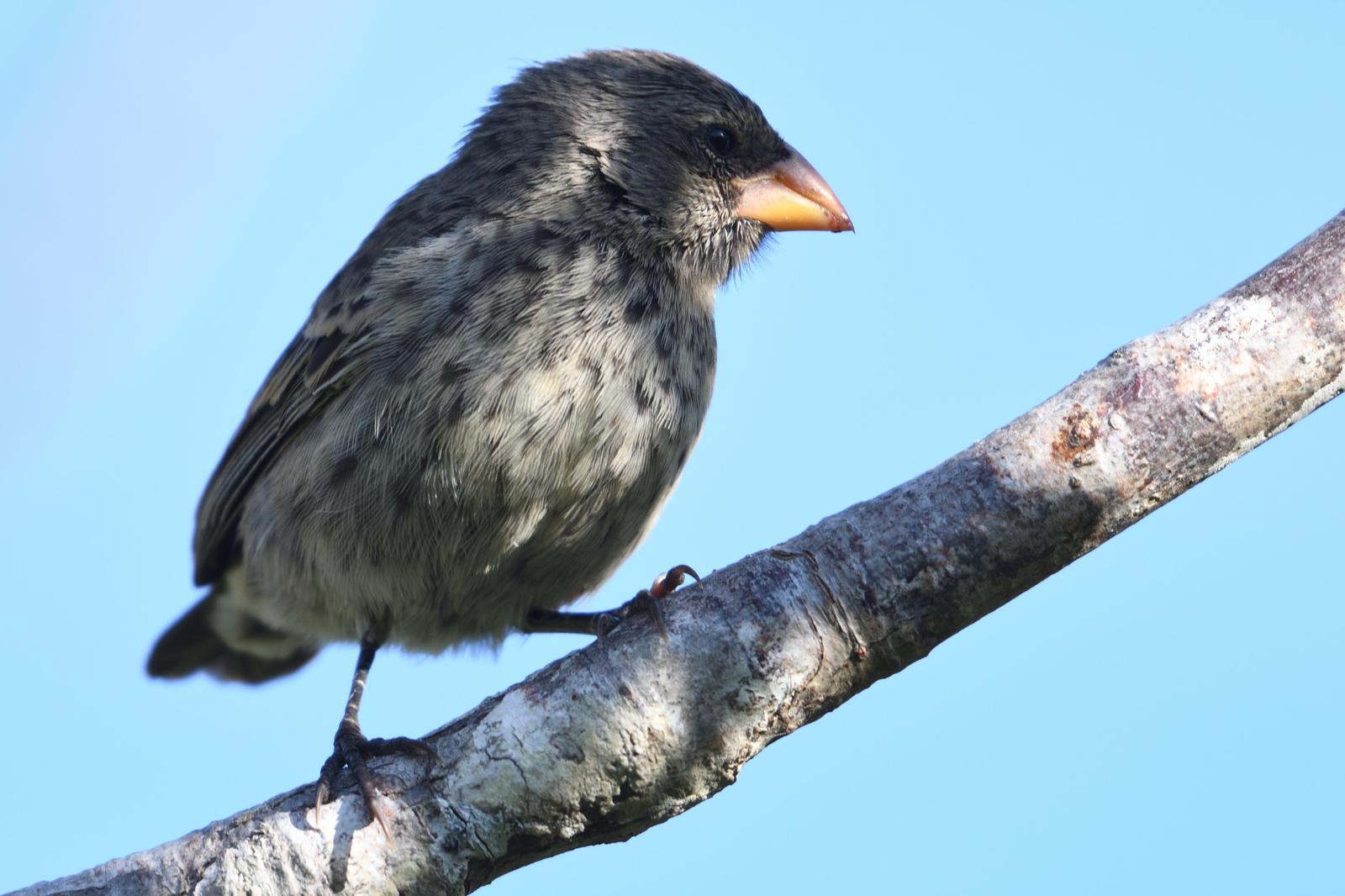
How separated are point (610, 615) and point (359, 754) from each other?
2.59ft

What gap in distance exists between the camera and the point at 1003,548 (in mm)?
3047

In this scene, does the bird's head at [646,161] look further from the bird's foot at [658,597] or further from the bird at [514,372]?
the bird's foot at [658,597]

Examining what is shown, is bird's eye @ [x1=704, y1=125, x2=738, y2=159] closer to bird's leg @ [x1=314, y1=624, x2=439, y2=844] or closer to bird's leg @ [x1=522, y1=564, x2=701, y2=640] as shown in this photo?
bird's leg @ [x1=522, y1=564, x2=701, y2=640]

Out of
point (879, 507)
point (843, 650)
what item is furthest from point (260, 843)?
point (879, 507)

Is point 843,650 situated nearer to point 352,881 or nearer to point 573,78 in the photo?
point 352,881

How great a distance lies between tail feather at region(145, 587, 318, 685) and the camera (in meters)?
5.55

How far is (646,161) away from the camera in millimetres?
4531

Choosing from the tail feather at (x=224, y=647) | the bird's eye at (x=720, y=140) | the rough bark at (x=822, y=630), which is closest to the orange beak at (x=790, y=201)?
the bird's eye at (x=720, y=140)

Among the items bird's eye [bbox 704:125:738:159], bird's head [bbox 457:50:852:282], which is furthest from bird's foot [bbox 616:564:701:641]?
bird's eye [bbox 704:125:738:159]

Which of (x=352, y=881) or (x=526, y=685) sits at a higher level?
(x=526, y=685)

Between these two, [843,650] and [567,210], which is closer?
[843,650]

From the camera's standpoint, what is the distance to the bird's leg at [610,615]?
3.31m

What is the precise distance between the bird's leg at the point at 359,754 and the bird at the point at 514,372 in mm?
13

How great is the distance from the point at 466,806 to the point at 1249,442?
2078 millimetres
